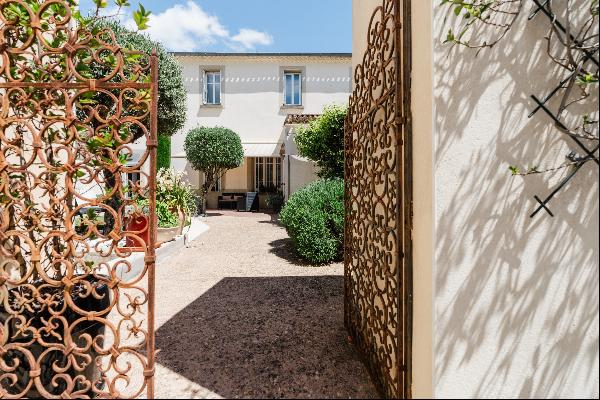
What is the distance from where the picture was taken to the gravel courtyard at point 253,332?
316 cm

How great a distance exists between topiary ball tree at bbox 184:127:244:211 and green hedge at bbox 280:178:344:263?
10.8 meters

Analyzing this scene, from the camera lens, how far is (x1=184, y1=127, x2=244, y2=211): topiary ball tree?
58.2 feet

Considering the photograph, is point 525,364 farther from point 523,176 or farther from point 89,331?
point 89,331

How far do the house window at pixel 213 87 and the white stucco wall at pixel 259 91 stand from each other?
1.38 ft

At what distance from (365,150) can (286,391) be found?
2500 mm

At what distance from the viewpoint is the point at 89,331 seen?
282 cm

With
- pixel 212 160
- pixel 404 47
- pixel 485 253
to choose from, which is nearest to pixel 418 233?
pixel 485 253

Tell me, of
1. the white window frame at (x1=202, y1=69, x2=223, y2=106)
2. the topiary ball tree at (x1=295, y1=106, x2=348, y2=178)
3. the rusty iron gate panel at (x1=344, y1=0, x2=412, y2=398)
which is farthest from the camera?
the white window frame at (x1=202, y1=69, x2=223, y2=106)

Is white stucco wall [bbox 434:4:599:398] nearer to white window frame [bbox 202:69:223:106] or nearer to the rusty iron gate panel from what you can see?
the rusty iron gate panel

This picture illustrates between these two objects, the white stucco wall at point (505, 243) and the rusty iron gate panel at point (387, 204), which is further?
the rusty iron gate panel at point (387, 204)

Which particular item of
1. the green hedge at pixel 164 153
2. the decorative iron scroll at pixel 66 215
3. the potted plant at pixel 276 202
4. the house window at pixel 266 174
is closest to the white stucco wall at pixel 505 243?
the decorative iron scroll at pixel 66 215

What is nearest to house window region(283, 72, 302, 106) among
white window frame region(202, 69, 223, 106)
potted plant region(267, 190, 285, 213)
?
white window frame region(202, 69, 223, 106)

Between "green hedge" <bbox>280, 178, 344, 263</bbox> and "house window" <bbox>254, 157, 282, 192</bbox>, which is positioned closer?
"green hedge" <bbox>280, 178, 344, 263</bbox>

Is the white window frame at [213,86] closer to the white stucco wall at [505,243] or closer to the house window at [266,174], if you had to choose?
the house window at [266,174]
